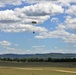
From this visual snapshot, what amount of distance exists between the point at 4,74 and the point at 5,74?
20 cm

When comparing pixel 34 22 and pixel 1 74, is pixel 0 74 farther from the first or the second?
pixel 34 22

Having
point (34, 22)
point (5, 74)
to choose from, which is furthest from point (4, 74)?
point (34, 22)

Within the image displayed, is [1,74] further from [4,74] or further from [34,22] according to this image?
[34,22]

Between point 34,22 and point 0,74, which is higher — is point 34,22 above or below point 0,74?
above

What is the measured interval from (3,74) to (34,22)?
41.7ft

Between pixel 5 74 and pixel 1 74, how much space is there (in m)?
0.82

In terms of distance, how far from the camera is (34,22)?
245 ft

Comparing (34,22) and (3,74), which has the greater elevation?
(34,22)

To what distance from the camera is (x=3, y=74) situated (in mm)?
71625

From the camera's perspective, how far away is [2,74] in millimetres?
71562

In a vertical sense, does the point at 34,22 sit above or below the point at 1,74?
above

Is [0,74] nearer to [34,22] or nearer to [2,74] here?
[2,74]

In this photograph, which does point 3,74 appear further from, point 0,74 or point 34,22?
point 34,22

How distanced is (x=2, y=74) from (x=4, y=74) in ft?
1.43
